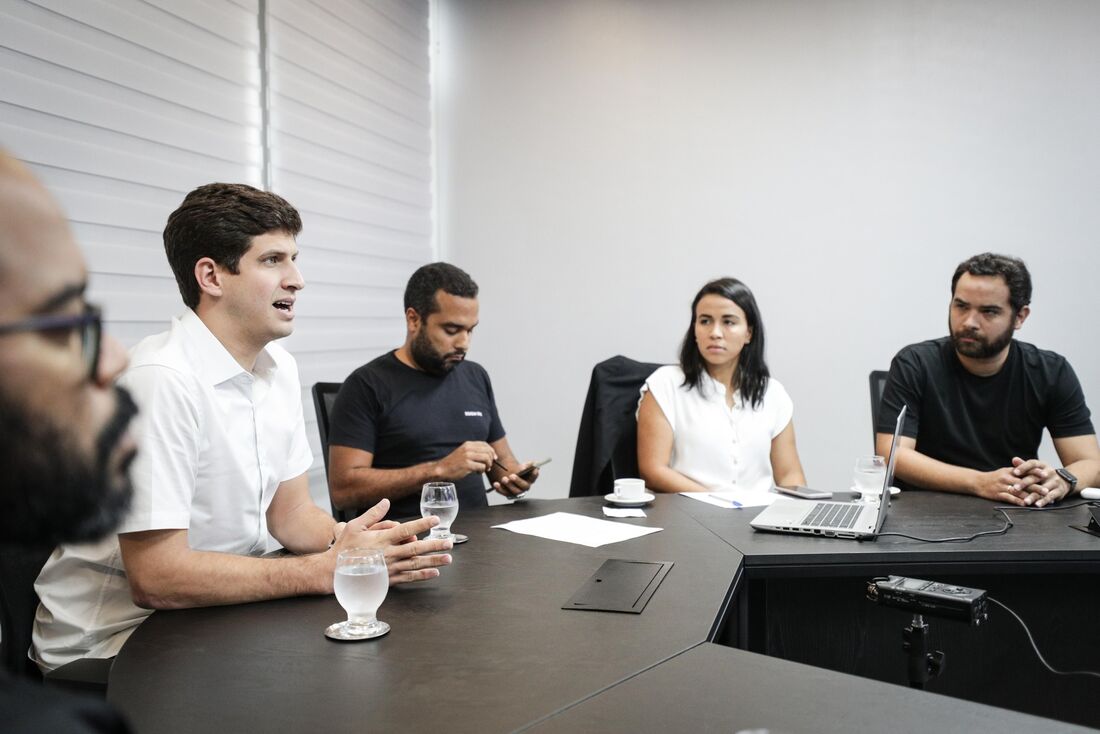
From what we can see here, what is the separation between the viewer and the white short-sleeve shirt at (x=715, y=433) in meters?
2.70

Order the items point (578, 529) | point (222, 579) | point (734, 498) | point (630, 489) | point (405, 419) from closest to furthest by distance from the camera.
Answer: point (222, 579) < point (578, 529) < point (630, 489) < point (734, 498) < point (405, 419)

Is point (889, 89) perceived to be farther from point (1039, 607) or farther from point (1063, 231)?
point (1039, 607)

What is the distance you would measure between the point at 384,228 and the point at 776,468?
2018 millimetres

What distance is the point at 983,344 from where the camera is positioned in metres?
2.59

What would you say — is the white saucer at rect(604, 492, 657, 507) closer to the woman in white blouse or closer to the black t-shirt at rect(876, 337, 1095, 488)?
the woman in white blouse

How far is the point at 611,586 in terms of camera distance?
1.40m

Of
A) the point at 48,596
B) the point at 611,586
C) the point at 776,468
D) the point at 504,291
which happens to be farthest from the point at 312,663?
the point at 504,291

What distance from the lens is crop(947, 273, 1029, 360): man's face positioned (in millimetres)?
2574

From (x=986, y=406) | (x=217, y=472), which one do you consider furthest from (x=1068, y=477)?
(x=217, y=472)

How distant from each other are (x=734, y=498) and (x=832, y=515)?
33 centimetres

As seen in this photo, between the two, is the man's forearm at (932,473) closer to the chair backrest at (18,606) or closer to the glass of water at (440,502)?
the glass of water at (440,502)

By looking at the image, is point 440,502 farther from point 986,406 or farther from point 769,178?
point 769,178

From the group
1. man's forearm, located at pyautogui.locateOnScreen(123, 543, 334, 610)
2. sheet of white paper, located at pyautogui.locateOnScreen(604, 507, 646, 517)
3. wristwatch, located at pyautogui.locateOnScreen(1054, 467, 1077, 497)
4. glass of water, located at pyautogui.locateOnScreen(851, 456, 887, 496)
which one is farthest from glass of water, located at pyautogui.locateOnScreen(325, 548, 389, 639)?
wristwatch, located at pyautogui.locateOnScreen(1054, 467, 1077, 497)

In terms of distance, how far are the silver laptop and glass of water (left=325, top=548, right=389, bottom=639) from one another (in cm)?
99
